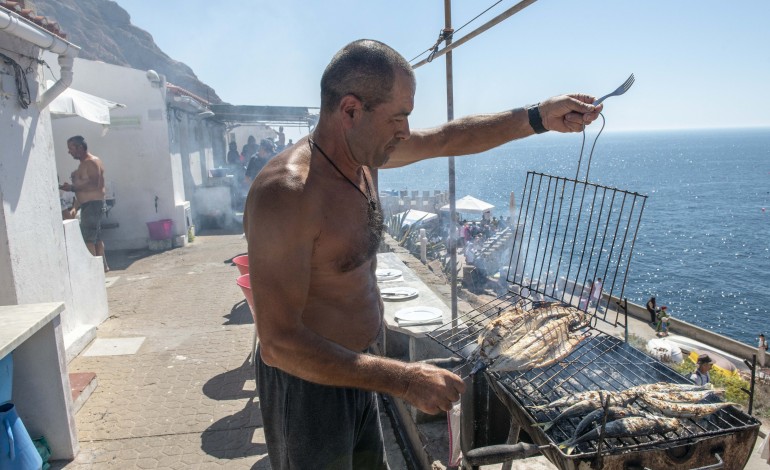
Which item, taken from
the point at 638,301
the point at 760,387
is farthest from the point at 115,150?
the point at 638,301

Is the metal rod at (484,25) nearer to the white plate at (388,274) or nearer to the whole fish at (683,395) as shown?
the whole fish at (683,395)

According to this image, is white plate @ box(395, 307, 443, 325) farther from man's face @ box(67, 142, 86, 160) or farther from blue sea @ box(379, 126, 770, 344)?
blue sea @ box(379, 126, 770, 344)

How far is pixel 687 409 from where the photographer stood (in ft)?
7.13

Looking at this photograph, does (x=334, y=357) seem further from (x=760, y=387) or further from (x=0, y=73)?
(x=760, y=387)

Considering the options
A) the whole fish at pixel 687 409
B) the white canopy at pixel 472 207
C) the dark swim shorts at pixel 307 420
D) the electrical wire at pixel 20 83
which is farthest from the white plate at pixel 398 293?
the white canopy at pixel 472 207

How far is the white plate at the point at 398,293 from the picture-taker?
5297 mm

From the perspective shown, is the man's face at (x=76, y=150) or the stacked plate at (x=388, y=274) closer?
the stacked plate at (x=388, y=274)

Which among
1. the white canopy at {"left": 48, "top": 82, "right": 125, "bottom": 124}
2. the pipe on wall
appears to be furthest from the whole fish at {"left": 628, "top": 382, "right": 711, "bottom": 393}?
the white canopy at {"left": 48, "top": 82, "right": 125, "bottom": 124}

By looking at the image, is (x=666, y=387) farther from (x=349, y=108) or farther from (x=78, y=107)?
(x=78, y=107)

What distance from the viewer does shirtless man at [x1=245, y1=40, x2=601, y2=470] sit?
1.93 m

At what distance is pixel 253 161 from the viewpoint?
527 inches

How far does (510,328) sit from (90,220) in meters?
9.03

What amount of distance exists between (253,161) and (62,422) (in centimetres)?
1002

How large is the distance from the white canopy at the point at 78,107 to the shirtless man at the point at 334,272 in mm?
6565
